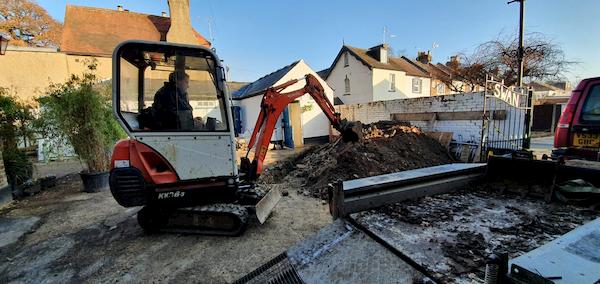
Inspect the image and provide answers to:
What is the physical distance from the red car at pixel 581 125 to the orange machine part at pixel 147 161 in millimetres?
4992

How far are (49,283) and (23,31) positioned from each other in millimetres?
24351

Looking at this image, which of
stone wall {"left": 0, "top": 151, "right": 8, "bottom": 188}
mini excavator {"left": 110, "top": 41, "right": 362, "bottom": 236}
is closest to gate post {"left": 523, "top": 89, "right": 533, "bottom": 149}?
mini excavator {"left": 110, "top": 41, "right": 362, "bottom": 236}

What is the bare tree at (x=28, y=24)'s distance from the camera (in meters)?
17.5

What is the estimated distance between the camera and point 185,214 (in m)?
3.69

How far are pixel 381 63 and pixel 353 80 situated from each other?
243 cm

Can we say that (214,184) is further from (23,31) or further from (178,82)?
(23,31)

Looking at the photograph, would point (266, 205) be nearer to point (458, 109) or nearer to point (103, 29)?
point (458, 109)

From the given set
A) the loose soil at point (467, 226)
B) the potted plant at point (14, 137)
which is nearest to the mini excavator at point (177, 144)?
the loose soil at point (467, 226)

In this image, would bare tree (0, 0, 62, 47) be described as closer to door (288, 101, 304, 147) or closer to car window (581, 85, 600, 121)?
door (288, 101, 304, 147)

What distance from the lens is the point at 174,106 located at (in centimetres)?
348

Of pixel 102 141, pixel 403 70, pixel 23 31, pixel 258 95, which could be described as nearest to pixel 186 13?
pixel 258 95

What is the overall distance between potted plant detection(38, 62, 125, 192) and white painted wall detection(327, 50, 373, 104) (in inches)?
647

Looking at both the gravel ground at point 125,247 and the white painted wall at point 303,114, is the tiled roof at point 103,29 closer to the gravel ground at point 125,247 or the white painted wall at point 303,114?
the white painted wall at point 303,114

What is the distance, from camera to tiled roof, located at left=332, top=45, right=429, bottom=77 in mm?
19641
